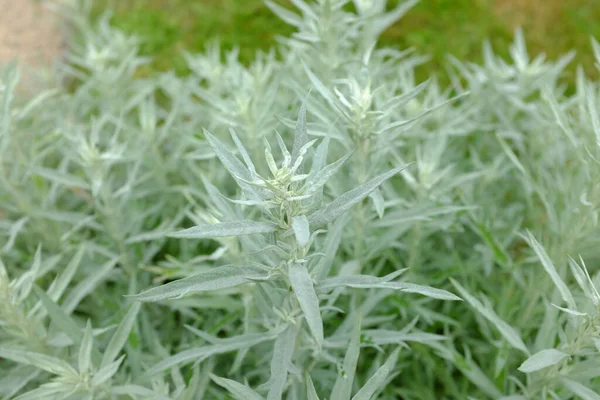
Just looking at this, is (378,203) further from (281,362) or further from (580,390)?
(580,390)

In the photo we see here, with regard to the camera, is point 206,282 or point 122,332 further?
point 122,332

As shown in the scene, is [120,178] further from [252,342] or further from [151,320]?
[252,342]

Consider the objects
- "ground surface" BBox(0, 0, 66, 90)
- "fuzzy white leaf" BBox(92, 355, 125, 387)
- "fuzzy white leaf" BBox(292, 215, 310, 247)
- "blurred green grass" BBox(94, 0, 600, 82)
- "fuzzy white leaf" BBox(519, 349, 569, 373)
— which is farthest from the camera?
"blurred green grass" BBox(94, 0, 600, 82)

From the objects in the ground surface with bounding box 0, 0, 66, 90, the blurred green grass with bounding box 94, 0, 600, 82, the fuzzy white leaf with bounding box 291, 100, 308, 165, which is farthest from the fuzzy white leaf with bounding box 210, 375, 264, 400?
the blurred green grass with bounding box 94, 0, 600, 82

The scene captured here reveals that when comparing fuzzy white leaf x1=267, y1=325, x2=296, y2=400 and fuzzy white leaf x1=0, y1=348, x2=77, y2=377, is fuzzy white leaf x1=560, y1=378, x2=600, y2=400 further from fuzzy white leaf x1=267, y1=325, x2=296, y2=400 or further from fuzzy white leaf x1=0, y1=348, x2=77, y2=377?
fuzzy white leaf x1=0, y1=348, x2=77, y2=377

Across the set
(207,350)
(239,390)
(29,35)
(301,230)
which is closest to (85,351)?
(207,350)

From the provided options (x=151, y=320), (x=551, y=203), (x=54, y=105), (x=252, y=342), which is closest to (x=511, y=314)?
(x=551, y=203)
